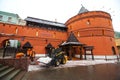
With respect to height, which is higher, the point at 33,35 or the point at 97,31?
the point at 97,31

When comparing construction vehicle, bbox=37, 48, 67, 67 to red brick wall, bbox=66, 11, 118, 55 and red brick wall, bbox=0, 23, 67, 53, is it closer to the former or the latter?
red brick wall, bbox=66, 11, 118, 55

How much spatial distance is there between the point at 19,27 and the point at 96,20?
2144 cm

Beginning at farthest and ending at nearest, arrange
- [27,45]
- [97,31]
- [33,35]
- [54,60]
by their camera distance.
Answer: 1. [33,35]
2. [97,31]
3. [27,45]
4. [54,60]

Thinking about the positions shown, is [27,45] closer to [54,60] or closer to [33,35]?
[33,35]

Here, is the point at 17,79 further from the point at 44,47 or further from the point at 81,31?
the point at 81,31

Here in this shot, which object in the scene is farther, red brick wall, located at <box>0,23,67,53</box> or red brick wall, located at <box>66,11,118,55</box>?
red brick wall, located at <box>66,11,118,55</box>

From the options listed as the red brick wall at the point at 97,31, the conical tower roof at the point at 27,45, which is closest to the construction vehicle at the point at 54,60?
the conical tower roof at the point at 27,45

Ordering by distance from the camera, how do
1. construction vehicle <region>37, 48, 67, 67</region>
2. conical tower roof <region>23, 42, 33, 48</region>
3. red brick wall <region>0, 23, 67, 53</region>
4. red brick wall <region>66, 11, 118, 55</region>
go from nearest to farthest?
construction vehicle <region>37, 48, 67, 67</region> < red brick wall <region>0, 23, 67, 53</region> < conical tower roof <region>23, 42, 33, 48</region> < red brick wall <region>66, 11, 118, 55</region>

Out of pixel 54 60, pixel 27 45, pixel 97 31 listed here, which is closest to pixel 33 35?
pixel 27 45

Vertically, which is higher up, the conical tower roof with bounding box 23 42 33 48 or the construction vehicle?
the conical tower roof with bounding box 23 42 33 48

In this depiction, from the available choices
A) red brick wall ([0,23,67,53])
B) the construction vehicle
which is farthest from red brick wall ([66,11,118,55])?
the construction vehicle

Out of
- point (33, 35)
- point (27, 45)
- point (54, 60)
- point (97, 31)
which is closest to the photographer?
point (54, 60)

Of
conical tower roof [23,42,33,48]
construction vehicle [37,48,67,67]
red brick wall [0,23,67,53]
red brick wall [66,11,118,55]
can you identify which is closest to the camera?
construction vehicle [37,48,67,67]

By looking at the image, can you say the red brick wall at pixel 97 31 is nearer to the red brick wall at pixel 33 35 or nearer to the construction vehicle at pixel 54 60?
the red brick wall at pixel 33 35
